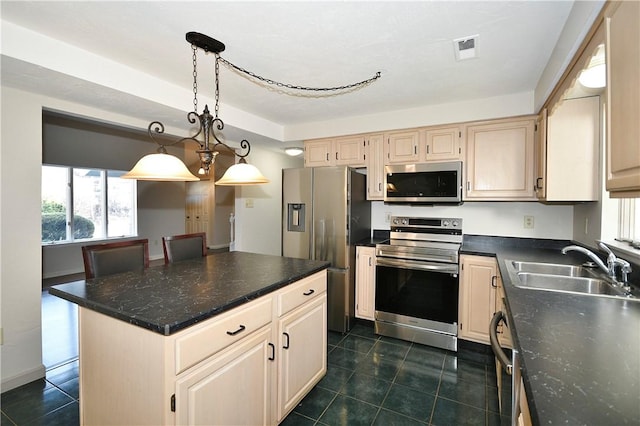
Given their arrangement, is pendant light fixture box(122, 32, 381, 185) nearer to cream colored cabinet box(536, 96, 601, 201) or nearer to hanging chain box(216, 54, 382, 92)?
hanging chain box(216, 54, 382, 92)

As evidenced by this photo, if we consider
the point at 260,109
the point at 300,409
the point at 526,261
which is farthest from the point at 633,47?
the point at 260,109

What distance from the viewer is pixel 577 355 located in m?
0.90

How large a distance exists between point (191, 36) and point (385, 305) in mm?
2740

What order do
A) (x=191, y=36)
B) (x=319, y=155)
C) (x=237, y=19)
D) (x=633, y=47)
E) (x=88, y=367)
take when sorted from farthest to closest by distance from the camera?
1. (x=319, y=155)
2. (x=191, y=36)
3. (x=237, y=19)
4. (x=88, y=367)
5. (x=633, y=47)

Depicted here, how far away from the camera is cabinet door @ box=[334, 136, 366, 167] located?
3377 mm

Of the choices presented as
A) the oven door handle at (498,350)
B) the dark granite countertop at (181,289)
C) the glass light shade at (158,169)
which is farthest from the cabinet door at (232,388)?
the oven door handle at (498,350)

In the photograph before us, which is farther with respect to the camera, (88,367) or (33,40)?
(33,40)

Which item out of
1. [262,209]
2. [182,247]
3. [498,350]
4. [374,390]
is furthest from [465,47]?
[262,209]

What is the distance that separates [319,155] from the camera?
362cm

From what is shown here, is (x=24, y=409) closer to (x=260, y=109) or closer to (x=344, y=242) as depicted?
(x=344, y=242)

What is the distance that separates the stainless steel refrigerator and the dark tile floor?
47cm

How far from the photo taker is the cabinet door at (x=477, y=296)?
2.62 m

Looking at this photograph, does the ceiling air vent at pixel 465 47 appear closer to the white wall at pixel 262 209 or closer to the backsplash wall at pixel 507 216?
the backsplash wall at pixel 507 216

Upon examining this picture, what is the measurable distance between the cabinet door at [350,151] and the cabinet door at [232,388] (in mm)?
2235
